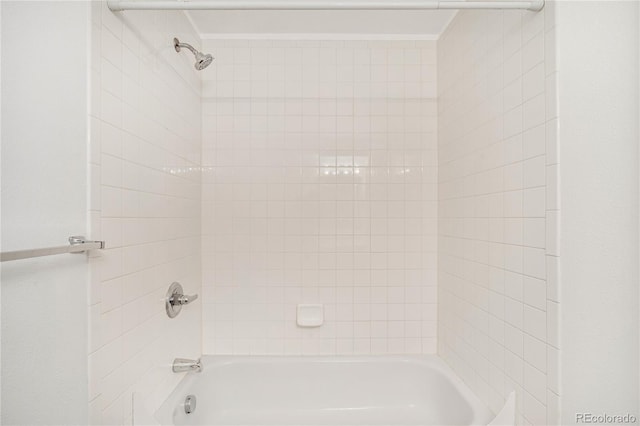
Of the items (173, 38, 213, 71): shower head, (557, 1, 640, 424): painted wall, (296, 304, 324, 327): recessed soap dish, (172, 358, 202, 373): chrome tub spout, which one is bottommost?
(172, 358, 202, 373): chrome tub spout

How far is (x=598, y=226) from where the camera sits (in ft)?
3.43

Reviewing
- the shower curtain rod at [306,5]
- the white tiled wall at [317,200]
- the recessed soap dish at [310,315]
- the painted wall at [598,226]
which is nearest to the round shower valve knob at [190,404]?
the white tiled wall at [317,200]

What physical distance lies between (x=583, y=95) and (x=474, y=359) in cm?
115

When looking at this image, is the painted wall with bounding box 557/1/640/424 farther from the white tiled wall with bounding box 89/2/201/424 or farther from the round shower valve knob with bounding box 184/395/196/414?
the round shower valve knob with bounding box 184/395/196/414

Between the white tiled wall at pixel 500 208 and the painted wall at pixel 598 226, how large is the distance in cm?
4

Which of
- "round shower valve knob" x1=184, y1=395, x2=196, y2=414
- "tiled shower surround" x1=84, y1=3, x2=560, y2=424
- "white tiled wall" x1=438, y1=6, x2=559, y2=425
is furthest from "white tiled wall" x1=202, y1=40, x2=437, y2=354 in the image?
"round shower valve knob" x1=184, y1=395, x2=196, y2=414

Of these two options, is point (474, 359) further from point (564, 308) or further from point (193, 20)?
point (193, 20)

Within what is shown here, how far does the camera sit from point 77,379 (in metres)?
1.00

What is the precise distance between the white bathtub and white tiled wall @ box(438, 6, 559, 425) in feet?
0.88

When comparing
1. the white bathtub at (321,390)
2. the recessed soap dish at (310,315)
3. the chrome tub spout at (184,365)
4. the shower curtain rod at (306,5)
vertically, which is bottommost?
the white bathtub at (321,390)

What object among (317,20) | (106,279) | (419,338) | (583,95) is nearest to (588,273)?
(583,95)

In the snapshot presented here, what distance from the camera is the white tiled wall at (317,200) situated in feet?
6.73

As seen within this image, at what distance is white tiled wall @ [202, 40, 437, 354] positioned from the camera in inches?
80.8

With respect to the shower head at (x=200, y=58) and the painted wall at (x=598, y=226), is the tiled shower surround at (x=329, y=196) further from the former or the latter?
the painted wall at (x=598, y=226)
